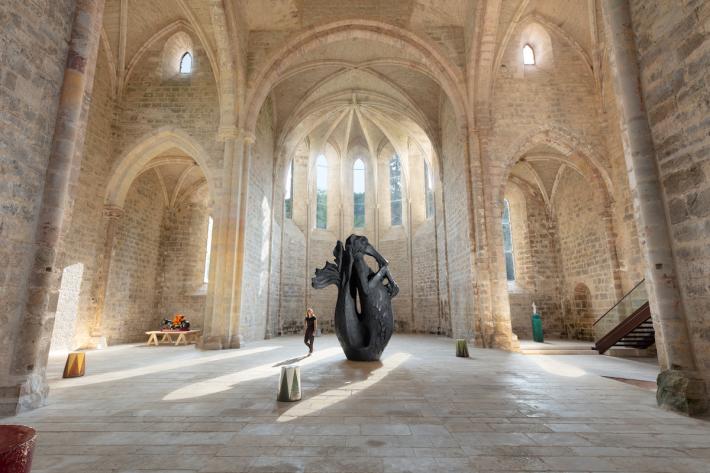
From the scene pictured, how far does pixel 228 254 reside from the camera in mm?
10109

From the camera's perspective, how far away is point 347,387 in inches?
179

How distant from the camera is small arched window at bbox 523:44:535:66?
1193 cm

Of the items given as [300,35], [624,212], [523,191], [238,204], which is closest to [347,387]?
[238,204]

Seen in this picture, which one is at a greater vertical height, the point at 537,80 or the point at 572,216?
the point at 537,80

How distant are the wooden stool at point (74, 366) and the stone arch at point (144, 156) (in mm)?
6529

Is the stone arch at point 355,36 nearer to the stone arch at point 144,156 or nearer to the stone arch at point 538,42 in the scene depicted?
the stone arch at point 144,156

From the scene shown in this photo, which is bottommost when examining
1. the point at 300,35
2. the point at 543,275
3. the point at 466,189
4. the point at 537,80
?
the point at 543,275

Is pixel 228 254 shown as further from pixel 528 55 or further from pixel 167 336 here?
pixel 528 55

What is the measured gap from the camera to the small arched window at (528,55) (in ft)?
39.1

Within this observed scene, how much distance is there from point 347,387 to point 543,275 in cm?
1333

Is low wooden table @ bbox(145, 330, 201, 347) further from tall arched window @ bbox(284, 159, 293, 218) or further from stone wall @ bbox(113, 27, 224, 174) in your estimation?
tall arched window @ bbox(284, 159, 293, 218)

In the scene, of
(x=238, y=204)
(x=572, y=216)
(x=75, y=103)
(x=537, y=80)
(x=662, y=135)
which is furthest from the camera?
(x=572, y=216)

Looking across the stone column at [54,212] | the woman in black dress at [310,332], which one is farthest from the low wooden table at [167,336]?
the stone column at [54,212]

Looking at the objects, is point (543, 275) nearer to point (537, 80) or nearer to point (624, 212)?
point (624, 212)
